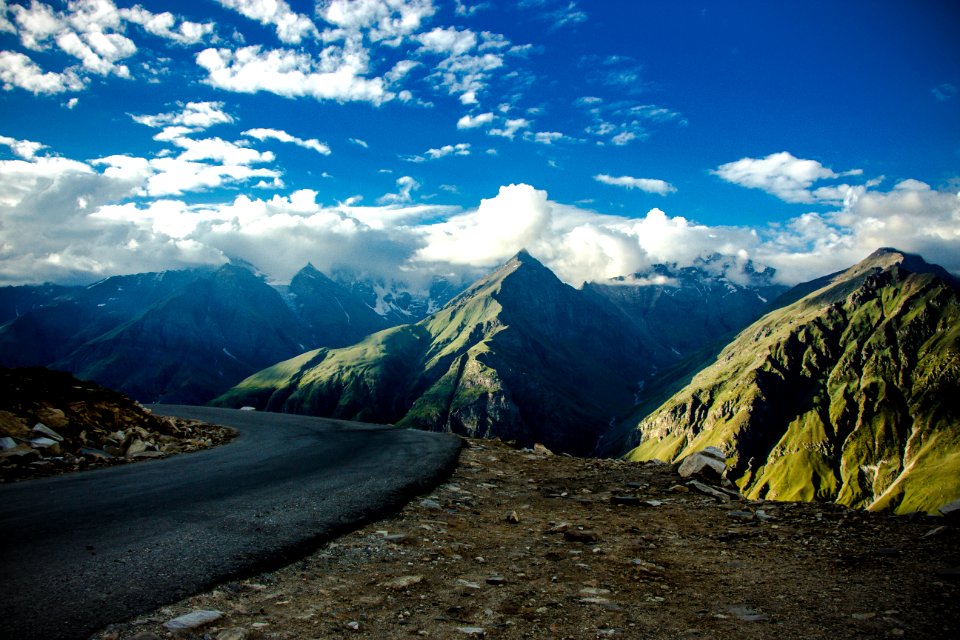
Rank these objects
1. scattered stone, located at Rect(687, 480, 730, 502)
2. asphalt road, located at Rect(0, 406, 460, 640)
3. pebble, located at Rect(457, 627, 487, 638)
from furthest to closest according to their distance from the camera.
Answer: scattered stone, located at Rect(687, 480, 730, 502) → asphalt road, located at Rect(0, 406, 460, 640) → pebble, located at Rect(457, 627, 487, 638)

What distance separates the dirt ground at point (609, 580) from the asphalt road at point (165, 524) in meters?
0.79

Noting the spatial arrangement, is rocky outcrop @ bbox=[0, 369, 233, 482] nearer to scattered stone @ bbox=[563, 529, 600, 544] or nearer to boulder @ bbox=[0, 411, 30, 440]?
boulder @ bbox=[0, 411, 30, 440]

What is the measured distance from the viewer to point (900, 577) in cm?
826

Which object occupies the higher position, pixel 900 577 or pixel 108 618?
pixel 108 618

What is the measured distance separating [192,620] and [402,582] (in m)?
3.20

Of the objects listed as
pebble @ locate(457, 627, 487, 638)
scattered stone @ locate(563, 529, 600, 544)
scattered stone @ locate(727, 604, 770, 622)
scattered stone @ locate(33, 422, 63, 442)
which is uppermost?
scattered stone @ locate(33, 422, 63, 442)

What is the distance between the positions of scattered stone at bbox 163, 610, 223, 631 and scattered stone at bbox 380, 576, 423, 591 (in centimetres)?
260

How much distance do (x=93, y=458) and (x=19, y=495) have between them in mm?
7636

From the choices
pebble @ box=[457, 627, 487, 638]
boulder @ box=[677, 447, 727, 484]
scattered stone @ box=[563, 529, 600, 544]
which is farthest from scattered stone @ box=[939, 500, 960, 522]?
pebble @ box=[457, 627, 487, 638]

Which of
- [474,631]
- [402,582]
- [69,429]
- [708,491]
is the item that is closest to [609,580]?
[474,631]

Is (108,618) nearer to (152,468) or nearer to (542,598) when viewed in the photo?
(542,598)

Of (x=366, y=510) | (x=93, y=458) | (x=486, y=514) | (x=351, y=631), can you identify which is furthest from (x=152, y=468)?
(x=351, y=631)

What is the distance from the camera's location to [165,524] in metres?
11.2

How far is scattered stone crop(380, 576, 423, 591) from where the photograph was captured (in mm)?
8453
